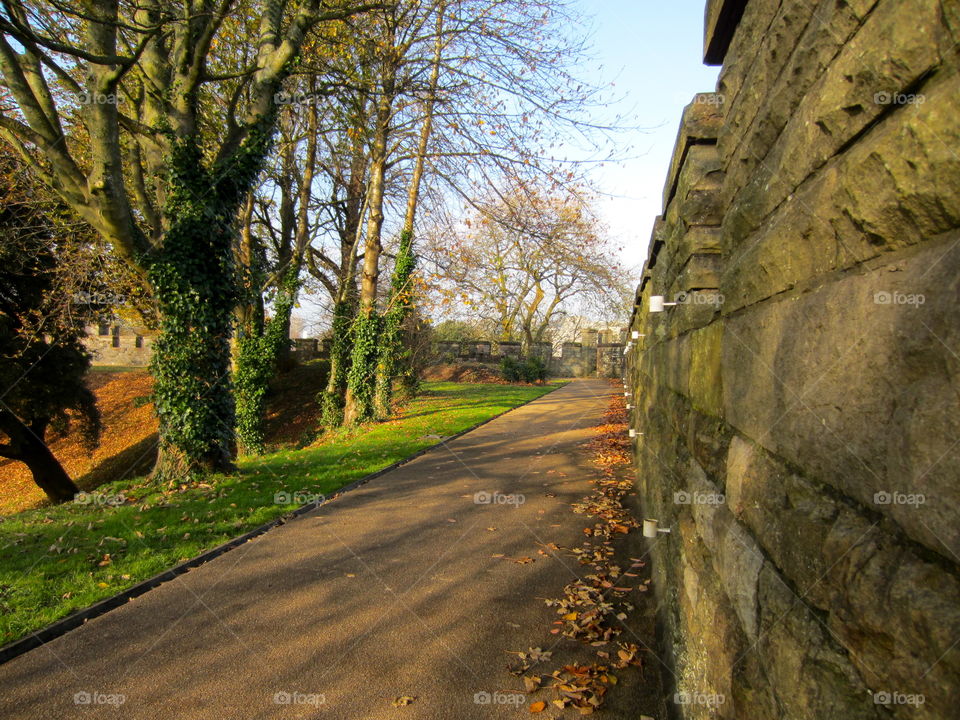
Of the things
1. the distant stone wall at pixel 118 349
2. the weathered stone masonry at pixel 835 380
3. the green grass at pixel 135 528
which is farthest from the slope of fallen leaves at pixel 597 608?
the distant stone wall at pixel 118 349

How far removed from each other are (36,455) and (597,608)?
53.3 ft

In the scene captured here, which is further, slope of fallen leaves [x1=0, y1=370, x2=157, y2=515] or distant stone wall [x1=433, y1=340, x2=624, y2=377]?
distant stone wall [x1=433, y1=340, x2=624, y2=377]

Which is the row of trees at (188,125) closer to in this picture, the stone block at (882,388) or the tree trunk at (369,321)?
the tree trunk at (369,321)

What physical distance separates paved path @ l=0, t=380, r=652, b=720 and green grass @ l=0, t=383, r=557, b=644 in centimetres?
43

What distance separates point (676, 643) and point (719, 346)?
1.52 metres

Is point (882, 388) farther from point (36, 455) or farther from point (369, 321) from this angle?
point (36, 455)

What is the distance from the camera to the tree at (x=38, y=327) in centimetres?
1102

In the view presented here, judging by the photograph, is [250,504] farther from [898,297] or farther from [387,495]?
[898,297]

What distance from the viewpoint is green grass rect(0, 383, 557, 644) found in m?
4.34

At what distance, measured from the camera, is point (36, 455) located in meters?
14.6

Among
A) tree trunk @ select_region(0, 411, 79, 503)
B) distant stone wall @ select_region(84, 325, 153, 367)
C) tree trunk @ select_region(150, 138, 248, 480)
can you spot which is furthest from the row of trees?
distant stone wall @ select_region(84, 325, 153, 367)

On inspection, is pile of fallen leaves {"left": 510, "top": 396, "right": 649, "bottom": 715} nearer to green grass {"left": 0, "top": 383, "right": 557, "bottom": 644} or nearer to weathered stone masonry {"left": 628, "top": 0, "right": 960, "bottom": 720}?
weathered stone masonry {"left": 628, "top": 0, "right": 960, "bottom": 720}

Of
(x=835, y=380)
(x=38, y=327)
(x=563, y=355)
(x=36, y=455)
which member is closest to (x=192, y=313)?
(x=38, y=327)

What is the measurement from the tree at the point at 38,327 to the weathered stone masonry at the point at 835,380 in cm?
1189
